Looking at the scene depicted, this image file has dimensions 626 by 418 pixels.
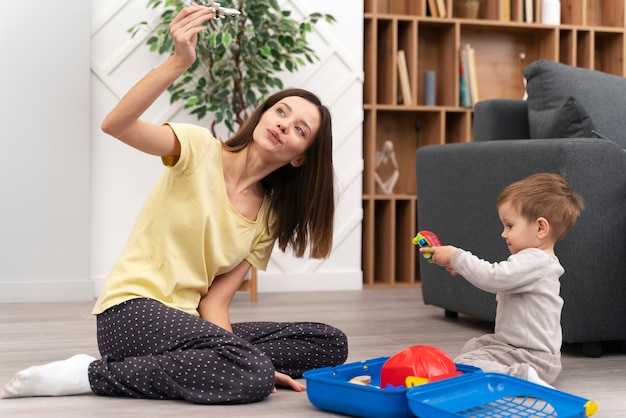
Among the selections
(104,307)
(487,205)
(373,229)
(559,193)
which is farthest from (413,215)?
(104,307)

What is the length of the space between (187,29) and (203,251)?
518mm

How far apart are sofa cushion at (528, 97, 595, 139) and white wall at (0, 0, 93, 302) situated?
6.46ft

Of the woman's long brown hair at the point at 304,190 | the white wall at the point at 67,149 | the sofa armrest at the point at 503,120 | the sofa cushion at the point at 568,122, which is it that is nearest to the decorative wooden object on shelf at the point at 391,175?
the white wall at the point at 67,149

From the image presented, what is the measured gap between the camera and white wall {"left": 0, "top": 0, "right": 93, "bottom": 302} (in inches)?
137

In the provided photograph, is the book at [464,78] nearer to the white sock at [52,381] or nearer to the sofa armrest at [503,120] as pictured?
the sofa armrest at [503,120]

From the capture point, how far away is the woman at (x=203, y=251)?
5.67 feet

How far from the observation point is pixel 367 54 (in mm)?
4270

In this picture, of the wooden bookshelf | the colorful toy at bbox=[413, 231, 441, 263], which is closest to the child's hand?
the colorful toy at bbox=[413, 231, 441, 263]

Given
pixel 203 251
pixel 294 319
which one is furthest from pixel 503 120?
pixel 203 251

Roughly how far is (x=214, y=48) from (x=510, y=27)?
176 centimetres

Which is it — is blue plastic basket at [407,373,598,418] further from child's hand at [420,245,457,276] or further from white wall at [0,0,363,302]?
white wall at [0,0,363,302]

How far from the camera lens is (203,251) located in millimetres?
1873

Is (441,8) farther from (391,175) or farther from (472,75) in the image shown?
(391,175)

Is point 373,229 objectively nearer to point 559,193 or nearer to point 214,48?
point 214,48
